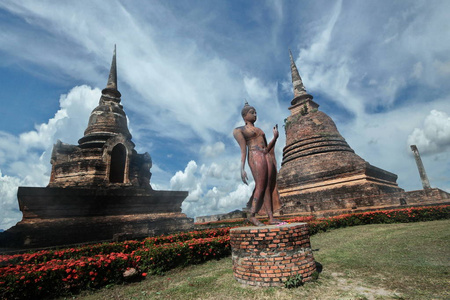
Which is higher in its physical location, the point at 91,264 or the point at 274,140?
the point at 274,140

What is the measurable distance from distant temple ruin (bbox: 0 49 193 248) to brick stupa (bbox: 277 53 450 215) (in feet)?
26.7

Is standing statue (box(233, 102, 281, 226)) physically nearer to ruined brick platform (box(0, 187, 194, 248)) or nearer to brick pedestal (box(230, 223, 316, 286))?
brick pedestal (box(230, 223, 316, 286))

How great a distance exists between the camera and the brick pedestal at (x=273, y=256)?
3.84 meters

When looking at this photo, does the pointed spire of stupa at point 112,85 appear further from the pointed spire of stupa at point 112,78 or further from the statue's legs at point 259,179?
the statue's legs at point 259,179

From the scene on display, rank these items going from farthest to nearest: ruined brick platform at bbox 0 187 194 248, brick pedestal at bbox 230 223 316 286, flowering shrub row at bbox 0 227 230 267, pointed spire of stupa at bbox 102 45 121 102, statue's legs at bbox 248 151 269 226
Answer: pointed spire of stupa at bbox 102 45 121 102 → ruined brick platform at bbox 0 187 194 248 → flowering shrub row at bbox 0 227 230 267 → statue's legs at bbox 248 151 269 226 → brick pedestal at bbox 230 223 316 286

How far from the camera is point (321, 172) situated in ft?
51.4

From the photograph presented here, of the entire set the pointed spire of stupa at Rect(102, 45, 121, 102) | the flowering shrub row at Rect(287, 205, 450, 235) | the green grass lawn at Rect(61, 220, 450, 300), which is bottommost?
the green grass lawn at Rect(61, 220, 450, 300)

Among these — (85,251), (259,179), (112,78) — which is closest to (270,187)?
(259,179)

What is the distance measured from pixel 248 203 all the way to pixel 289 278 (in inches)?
76.2

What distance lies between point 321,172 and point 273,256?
13107mm

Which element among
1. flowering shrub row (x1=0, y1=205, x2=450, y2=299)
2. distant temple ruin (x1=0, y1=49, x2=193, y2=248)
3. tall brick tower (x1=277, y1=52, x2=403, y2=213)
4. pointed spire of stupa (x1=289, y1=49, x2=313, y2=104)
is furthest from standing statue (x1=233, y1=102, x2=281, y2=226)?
pointed spire of stupa (x1=289, y1=49, x2=313, y2=104)

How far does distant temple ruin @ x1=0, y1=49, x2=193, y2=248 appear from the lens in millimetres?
9086

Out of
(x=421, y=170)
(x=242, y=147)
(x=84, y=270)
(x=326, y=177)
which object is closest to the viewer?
(x=84, y=270)

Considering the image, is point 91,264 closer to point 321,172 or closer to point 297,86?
point 321,172
